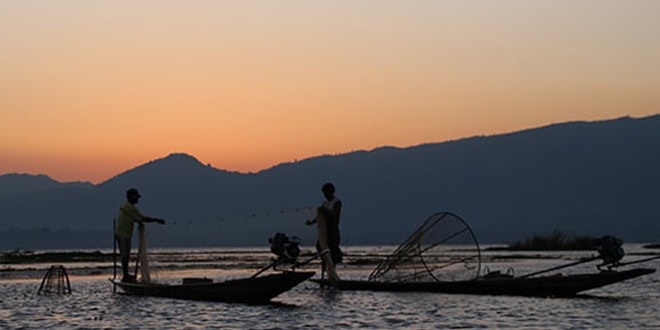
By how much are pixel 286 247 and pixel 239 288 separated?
5.86ft

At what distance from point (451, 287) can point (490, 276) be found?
4.73 ft

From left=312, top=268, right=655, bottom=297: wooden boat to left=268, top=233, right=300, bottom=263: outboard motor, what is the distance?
5095 mm

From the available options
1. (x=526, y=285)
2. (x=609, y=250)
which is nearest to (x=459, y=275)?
(x=526, y=285)

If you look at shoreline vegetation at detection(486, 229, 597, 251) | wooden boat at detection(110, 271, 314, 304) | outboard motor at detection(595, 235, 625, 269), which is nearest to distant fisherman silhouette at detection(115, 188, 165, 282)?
wooden boat at detection(110, 271, 314, 304)

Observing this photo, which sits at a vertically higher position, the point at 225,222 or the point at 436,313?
the point at 225,222

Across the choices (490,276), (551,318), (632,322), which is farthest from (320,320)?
(490,276)

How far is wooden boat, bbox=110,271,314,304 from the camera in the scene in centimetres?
2478

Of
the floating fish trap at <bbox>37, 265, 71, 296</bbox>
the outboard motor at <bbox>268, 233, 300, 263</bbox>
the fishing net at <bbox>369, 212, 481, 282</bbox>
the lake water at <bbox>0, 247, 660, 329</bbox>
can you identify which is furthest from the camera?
the floating fish trap at <bbox>37, 265, 71, 296</bbox>

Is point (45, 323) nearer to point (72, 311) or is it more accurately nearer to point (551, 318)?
point (72, 311)

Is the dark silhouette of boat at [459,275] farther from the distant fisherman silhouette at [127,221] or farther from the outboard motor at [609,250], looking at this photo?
the distant fisherman silhouette at [127,221]

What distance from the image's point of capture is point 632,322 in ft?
73.9

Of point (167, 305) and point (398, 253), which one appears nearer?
point (167, 305)

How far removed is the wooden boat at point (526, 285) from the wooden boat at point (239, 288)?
448 cm

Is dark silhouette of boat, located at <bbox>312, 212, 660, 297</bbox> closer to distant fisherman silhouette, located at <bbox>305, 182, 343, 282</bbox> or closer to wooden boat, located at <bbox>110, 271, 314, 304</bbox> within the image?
distant fisherman silhouette, located at <bbox>305, 182, 343, 282</bbox>
